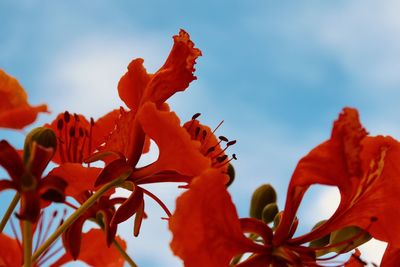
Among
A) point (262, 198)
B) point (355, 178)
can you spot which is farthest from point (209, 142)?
point (355, 178)

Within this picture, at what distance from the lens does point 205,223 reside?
62.1 inches

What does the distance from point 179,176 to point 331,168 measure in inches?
16.4

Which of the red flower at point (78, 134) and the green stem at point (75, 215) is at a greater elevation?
the red flower at point (78, 134)

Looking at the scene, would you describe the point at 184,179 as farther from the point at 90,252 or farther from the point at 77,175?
the point at 90,252

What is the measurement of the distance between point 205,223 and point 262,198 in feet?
2.33

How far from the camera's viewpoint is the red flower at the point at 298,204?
5.08 feet

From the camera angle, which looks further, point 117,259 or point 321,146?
point 117,259

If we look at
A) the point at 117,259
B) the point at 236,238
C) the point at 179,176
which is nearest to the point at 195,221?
the point at 236,238

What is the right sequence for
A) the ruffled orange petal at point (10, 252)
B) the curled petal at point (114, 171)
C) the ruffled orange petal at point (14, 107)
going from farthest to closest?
the ruffled orange petal at point (10, 252) < the curled petal at point (114, 171) < the ruffled orange petal at point (14, 107)

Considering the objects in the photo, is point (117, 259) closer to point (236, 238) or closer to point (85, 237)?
point (85, 237)

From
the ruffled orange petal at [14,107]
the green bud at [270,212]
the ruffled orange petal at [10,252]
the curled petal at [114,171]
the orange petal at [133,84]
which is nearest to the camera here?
the ruffled orange petal at [14,107]

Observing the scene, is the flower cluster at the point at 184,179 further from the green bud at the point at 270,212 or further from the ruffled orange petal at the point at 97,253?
the ruffled orange petal at the point at 97,253

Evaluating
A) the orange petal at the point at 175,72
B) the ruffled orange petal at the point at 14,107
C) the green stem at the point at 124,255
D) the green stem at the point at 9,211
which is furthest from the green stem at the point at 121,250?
the ruffled orange petal at the point at 14,107

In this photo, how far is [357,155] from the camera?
5.39ft
